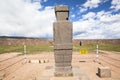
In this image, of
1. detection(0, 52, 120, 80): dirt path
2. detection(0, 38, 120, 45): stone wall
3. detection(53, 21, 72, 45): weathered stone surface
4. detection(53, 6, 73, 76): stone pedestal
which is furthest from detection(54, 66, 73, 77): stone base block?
detection(0, 38, 120, 45): stone wall

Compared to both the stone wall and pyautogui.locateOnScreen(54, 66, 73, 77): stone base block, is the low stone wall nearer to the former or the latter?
the stone wall

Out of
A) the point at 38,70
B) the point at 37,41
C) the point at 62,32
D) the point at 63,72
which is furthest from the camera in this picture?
the point at 37,41


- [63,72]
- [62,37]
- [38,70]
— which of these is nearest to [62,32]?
[62,37]

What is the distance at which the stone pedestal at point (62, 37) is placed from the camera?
19.2 ft

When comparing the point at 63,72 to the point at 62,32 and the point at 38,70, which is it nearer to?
the point at 62,32

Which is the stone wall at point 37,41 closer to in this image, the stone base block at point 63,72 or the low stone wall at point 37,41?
the low stone wall at point 37,41

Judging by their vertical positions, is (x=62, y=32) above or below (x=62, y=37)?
above

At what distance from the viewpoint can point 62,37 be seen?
19.4 feet

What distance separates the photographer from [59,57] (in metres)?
5.97

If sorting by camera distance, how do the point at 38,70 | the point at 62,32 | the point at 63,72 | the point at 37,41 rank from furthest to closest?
the point at 37,41 < the point at 38,70 < the point at 63,72 < the point at 62,32

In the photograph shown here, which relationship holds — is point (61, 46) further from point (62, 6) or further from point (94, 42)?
point (94, 42)

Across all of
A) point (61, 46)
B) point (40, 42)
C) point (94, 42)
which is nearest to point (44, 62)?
point (61, 46)

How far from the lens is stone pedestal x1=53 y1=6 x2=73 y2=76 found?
5844mm

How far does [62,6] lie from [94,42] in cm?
3255
